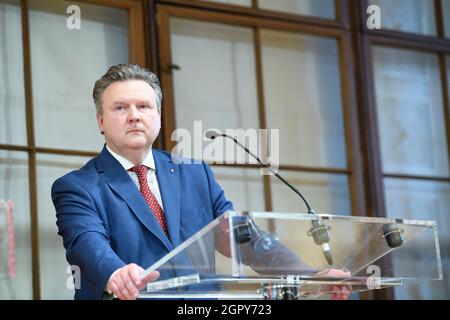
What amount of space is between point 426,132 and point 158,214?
282cm

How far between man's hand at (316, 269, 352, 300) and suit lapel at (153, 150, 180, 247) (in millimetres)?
412

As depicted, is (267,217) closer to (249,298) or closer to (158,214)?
(249,298)

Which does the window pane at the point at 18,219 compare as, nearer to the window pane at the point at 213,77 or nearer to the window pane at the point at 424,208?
the window pane at the point at 213,77

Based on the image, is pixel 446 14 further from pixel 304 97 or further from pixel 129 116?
pixel 129 116

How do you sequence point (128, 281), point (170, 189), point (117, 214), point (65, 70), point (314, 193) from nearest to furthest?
point (128, 281) < point (117, 214) < point (170, 189) < point (65, 70) < point (314, 193)

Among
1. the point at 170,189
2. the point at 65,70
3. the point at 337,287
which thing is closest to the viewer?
the point at 337,287

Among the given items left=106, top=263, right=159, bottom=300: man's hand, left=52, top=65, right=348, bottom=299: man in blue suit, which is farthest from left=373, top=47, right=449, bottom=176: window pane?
left=106, top=263, right=159, bottom=300: man's hand

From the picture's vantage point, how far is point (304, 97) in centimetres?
489

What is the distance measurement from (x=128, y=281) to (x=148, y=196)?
0.48 meters

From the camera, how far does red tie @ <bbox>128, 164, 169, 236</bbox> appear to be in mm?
2602

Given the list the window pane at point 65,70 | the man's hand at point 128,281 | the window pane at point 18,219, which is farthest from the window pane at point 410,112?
the man's hand at point 128,281

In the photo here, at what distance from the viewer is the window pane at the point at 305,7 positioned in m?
4.82

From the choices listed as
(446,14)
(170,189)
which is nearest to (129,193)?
(170,189)

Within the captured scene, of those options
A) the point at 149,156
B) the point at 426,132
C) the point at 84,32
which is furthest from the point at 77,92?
the point at 426,132
